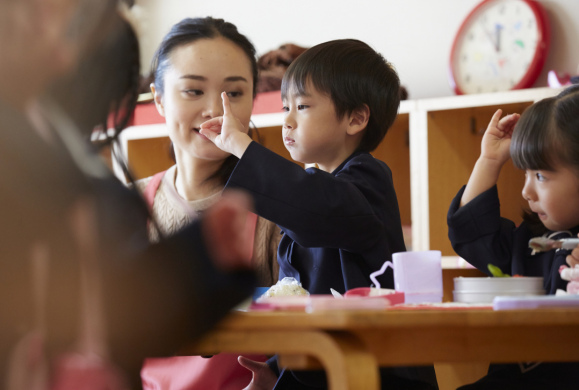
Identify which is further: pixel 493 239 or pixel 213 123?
pixel 213 123

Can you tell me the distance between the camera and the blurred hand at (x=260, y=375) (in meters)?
1.28

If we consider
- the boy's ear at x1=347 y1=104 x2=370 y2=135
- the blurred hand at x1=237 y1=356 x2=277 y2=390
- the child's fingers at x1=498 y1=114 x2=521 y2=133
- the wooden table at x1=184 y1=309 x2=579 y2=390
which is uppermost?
the boy's ear at x1=347 y1=104 x2=370 y2=135

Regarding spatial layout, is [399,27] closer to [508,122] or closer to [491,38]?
[491,38]

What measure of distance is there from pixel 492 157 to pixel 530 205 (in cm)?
15

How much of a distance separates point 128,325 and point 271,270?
1.08m

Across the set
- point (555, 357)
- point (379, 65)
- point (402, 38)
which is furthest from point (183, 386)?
point (402, 38)

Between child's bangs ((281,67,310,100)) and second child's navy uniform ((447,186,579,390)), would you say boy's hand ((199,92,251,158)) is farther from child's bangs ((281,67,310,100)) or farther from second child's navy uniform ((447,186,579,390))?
second child's navy uniform ((447,186,579,390))

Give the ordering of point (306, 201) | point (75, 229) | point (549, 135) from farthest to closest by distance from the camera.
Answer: point (549, 135), point (306, 201), point (75, 229)

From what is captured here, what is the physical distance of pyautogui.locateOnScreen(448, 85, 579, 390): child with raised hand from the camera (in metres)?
1.14

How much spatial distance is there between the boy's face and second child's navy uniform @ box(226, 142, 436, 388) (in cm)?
7

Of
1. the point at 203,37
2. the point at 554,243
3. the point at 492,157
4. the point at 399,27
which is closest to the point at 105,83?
the point at 554,243

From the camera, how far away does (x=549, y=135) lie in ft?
4.18

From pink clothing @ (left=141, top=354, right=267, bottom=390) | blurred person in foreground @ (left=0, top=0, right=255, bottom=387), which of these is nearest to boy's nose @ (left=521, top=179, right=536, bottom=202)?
pink clothing @ (left=141, top=354, right=267, bottom=390)

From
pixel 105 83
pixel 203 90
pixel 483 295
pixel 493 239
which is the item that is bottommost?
pixel 493 239
